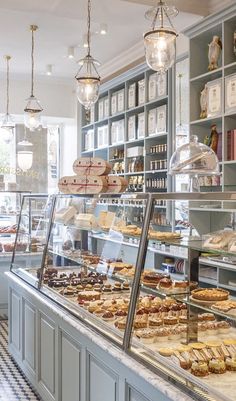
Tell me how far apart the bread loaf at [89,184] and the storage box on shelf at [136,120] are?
2875mm

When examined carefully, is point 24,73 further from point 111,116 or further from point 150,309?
point 150,309

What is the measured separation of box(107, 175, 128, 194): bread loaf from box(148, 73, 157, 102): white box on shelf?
334cm

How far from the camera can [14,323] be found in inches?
175

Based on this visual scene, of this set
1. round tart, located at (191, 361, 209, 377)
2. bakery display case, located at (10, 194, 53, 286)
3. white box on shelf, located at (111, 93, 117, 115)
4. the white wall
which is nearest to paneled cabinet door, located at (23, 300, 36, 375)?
bakery display case, located at (10, 194, 53, 286)

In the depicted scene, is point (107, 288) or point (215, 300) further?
point (107, 288)

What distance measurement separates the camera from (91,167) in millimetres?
3629

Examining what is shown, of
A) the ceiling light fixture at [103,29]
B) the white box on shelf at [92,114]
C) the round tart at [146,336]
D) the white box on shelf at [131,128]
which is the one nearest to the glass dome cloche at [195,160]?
the round tart at [146,336]

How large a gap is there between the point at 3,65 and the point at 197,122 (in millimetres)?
4609

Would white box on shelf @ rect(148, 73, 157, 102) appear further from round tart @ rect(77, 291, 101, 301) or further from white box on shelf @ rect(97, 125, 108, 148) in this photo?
round tart @ rect(77, 291, 101, 301)

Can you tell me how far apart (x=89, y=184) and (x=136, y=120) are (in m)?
3.79

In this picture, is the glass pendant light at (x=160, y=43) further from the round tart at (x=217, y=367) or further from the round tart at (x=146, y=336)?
the round tart at (x=217, y=367)

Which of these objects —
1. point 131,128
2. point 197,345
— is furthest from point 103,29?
point 197,345

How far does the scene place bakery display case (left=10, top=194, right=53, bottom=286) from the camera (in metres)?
4.52

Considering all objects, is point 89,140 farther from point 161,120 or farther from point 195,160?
point 195,160
